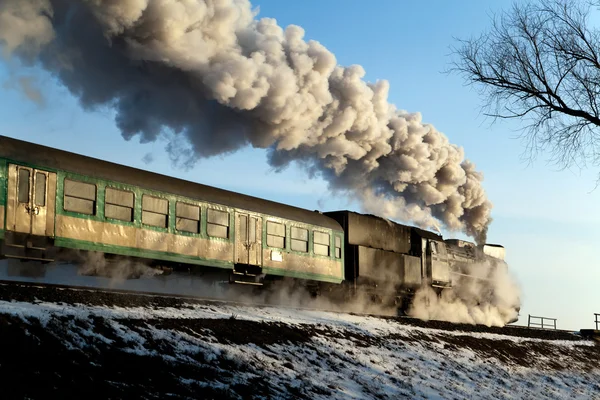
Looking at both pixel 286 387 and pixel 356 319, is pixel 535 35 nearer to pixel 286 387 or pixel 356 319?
pixel 356 319

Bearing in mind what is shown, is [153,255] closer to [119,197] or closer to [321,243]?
[119,197]

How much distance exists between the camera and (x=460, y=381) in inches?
592

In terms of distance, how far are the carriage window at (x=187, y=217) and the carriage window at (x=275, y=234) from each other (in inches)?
114

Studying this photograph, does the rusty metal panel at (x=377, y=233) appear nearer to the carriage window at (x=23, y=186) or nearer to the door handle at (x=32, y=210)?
the door handle at (x=32, y=210)

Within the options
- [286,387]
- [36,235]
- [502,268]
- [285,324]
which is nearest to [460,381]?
[285,324]

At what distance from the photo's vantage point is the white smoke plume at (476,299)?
28.3 m

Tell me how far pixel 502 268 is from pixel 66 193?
26.2 m

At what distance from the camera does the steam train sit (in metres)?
15.1

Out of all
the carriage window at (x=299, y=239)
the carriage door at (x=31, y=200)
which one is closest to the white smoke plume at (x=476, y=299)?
the carriage window at (x=299, y=239)

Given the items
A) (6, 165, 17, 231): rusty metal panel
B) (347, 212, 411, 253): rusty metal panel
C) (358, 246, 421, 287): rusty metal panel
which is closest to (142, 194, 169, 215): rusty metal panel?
(6, 165, 17, 231): rusty metal panel

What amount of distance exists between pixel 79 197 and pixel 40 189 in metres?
1.03

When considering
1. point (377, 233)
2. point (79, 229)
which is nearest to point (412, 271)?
point (377, 233)

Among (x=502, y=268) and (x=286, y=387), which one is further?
(x=502, y=268)

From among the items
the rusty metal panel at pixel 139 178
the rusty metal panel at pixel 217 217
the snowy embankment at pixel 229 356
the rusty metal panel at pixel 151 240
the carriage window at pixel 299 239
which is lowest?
the snowy embankment at pixel 229 356
